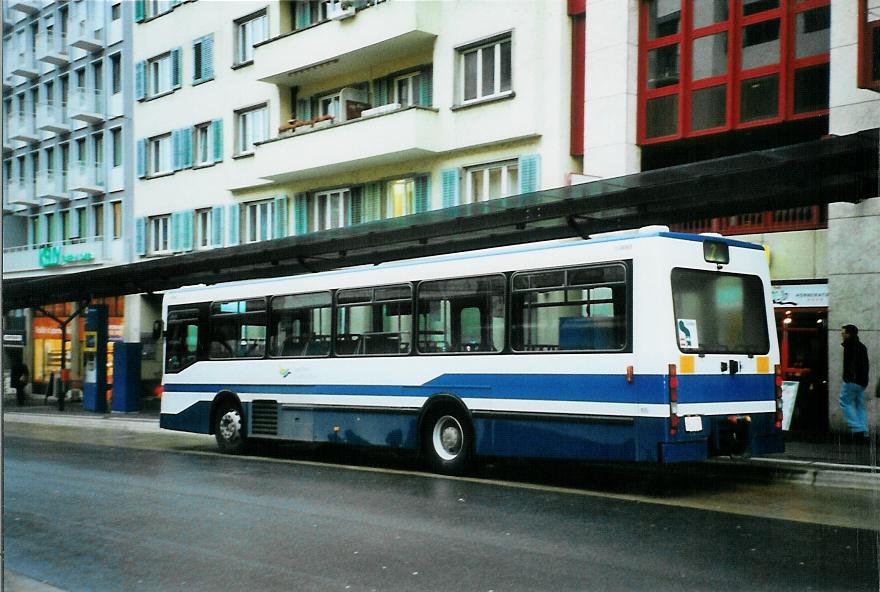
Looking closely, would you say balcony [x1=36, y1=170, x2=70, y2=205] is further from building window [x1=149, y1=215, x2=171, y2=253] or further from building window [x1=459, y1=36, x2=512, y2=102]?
building window [x1=459, y1=36, x2=512, y2=102]

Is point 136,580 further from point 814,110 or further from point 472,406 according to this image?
point 814,110

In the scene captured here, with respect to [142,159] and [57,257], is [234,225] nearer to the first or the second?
[142,159]

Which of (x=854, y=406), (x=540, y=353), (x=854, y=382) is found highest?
(x=540, y=353)

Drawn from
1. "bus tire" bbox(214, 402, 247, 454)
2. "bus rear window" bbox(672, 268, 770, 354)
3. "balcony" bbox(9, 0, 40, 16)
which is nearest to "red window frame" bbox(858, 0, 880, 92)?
"bus rear window" bbox(672, 268, 770, 354)

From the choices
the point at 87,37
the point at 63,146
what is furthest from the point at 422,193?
the point at 63,146

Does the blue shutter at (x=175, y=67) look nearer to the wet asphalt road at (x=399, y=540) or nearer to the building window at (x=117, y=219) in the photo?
the building window at (x=117, y=219)

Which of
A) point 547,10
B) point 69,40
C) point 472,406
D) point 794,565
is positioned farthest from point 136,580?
point 69,40

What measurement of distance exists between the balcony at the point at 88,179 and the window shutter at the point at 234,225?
1063 centimetres

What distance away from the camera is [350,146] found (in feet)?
89.2

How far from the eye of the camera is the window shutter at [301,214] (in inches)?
1220

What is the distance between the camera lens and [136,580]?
23.9 ft

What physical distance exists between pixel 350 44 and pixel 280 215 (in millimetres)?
6811

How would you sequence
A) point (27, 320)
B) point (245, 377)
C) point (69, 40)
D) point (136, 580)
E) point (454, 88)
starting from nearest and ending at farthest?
point (136, 580)
point (245, 377)
point (454, 88)
point (69, 40)
point (27, 320)

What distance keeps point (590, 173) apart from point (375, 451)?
7.79 meters
